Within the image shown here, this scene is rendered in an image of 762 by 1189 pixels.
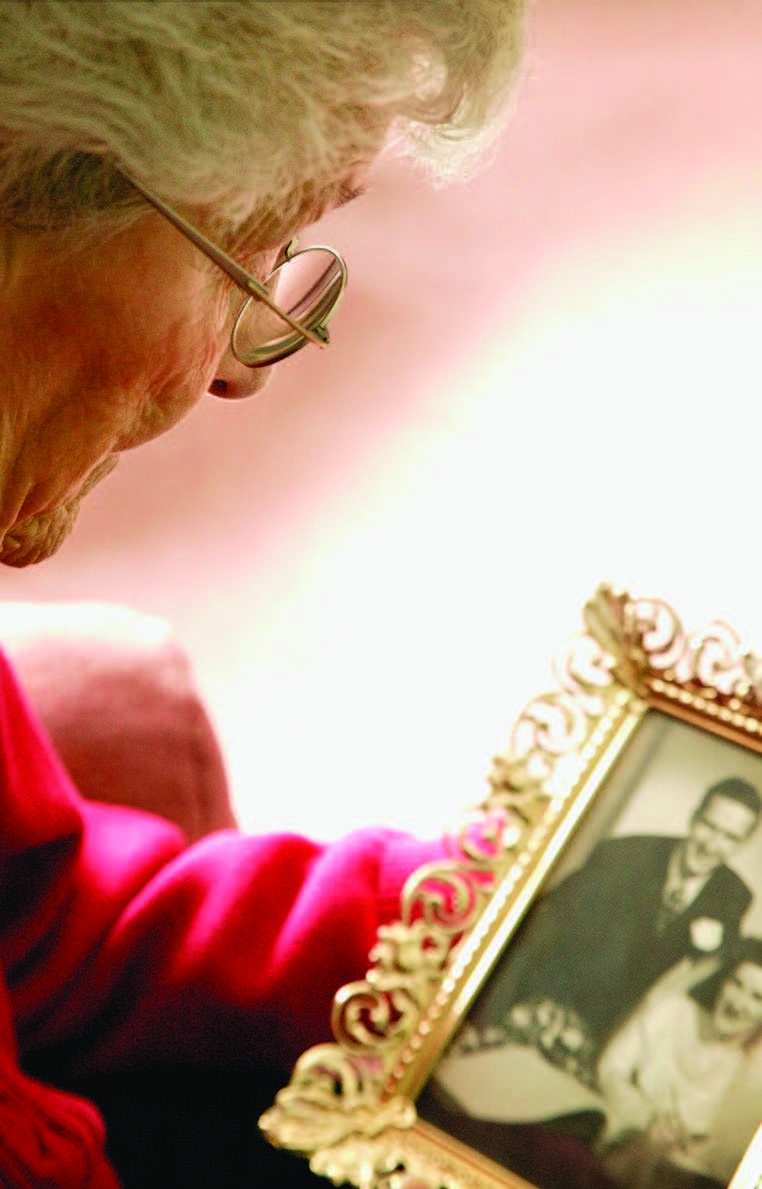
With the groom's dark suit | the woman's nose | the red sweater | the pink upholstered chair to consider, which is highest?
the woman's nose

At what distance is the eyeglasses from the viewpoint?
2.99 ft

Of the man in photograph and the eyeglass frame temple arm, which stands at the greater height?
the eyeglass frame temple arm

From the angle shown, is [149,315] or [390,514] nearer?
[149,315]

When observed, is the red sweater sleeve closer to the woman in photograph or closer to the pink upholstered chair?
the pink upholstered chair

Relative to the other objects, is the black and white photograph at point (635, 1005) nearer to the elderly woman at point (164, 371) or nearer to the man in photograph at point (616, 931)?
the man in photograph at point (616, 931)

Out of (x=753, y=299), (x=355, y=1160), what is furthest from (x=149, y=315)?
(x=753, y=299)

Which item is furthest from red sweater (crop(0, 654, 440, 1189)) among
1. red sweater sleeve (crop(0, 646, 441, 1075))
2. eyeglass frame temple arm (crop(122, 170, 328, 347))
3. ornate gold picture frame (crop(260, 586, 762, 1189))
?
eyeglass frame temple arm (crop(122, 170, 328, 347))

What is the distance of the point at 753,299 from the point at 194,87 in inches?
46.3

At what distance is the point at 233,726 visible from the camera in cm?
172

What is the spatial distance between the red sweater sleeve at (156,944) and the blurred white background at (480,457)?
1.68 feet

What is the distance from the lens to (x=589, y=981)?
2.77 ft

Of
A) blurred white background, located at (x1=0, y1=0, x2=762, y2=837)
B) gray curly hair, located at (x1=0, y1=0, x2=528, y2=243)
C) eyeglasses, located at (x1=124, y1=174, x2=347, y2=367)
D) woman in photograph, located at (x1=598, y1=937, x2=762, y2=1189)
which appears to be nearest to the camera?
gray curly hair, located at (x1=0, y1=0, x2=528, y2=243)

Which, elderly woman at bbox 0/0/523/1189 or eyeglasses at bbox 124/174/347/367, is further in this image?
eyeglasses at bbox 124/174/347/367

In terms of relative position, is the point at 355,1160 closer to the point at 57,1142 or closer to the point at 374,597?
the point at 57,1142
